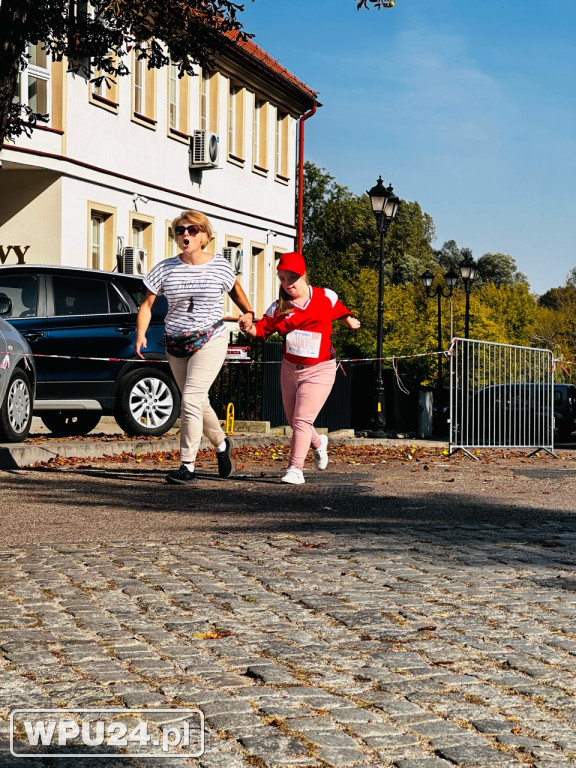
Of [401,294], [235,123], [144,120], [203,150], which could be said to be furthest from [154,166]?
[401,294]

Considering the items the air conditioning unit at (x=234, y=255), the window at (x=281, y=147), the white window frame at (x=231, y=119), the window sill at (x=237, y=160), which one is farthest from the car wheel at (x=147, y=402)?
the window at (x=281, y=147)

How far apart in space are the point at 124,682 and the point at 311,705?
65cm

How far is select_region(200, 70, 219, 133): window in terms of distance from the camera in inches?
1335

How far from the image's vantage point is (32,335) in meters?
15.6

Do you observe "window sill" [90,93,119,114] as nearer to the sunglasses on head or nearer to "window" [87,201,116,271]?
"window" [87,201,116,271]

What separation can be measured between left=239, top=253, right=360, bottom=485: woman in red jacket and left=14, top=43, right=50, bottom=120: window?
15395mm

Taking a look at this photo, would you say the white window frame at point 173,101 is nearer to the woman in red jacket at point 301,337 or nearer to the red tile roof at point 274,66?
the red tile roof at point 274,66

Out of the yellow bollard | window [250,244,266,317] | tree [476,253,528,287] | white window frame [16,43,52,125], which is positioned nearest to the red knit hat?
the yellow bollard

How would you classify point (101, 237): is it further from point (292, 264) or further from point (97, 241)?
point (292, 264)

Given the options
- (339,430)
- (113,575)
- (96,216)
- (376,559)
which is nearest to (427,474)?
(376,559)

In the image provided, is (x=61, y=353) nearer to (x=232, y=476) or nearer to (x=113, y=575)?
(x=232, y=476)

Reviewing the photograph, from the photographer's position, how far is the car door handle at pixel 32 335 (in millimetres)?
15562

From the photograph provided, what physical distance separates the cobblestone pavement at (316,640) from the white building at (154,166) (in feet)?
43.4

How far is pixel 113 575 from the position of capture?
6.59 meters
